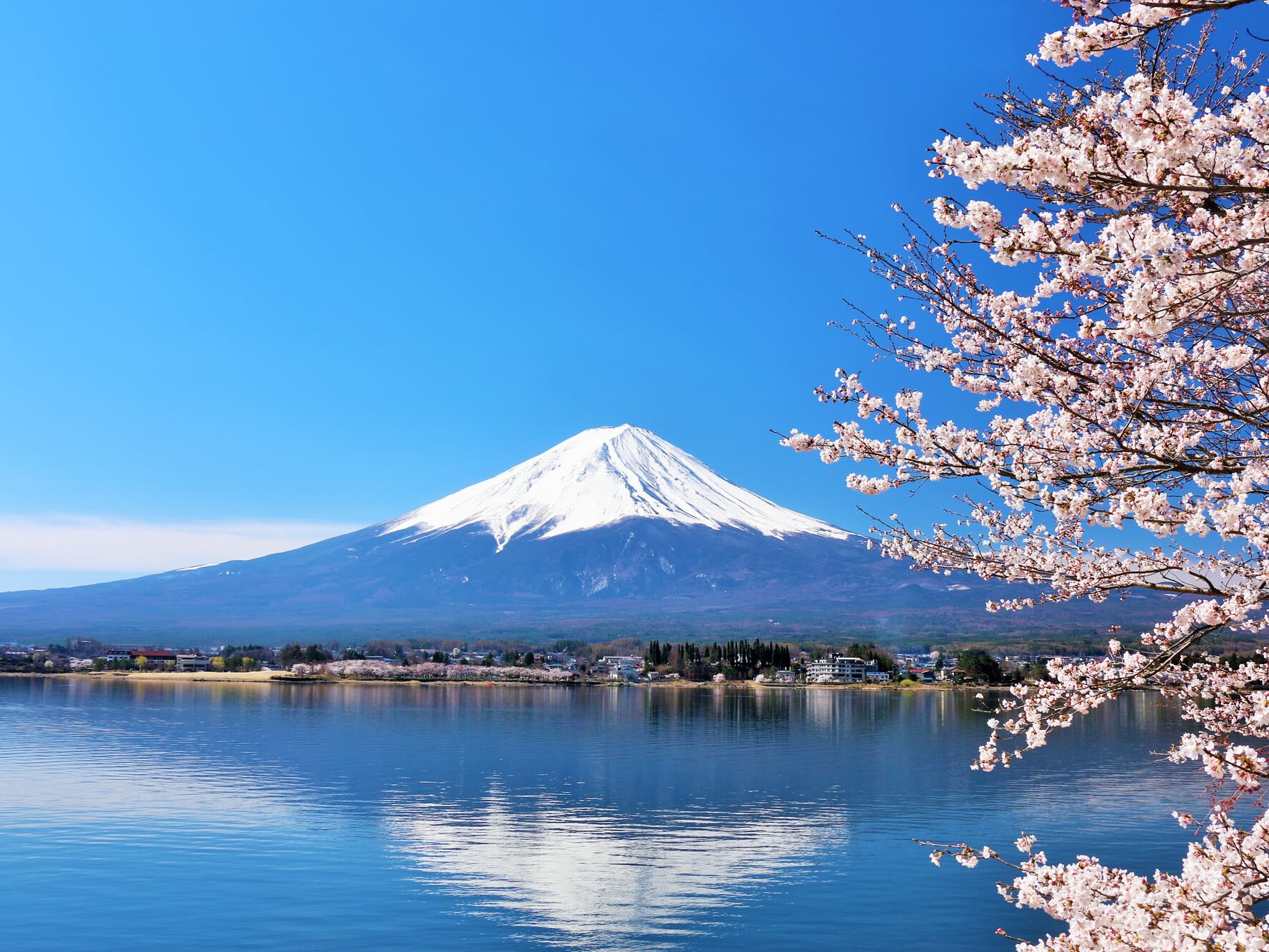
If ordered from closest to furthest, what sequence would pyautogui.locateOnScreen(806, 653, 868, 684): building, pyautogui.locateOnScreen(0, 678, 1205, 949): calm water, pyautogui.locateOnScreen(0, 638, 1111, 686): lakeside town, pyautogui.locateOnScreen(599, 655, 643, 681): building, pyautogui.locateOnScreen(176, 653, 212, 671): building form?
pyautogui.locateOnScreen(0, 678, 1205, 949): calm water
pyautogui.locateOnScreen(0, 638, 1111, 686): lakeside town
pyautogui.locateOnScreen(806, 653, 868, 684): building
pyautogui.locateOnScreen(599, 655, 643, 681): building
pyautogui.locateOnScreen(176, 653, 212, 671): building

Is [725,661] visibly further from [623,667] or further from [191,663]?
[191,663]

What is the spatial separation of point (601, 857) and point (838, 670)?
87.2 m

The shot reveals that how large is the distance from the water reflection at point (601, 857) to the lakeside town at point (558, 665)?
226 ft

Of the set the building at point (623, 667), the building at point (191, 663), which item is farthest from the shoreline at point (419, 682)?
the building at point (191, 663)

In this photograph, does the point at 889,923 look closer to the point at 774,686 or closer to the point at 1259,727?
the point at 1259,727

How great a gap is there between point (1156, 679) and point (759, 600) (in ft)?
596

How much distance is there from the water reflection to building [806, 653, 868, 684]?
76575 millimetres

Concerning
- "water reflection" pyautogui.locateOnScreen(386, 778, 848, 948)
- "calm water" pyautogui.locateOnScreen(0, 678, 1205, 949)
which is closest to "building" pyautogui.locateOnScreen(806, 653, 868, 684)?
"calm water" pyautogui.locateOnScreen(0, 678, 1205, 949)

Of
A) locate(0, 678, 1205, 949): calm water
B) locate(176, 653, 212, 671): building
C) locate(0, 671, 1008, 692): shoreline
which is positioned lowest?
locate(0, 671, 1008, 692): shoreline

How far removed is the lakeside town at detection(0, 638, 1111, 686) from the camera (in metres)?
100

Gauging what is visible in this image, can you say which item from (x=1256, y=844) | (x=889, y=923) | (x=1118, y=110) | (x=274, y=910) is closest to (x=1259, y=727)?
(x=1256, y=844)

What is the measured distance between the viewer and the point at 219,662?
108 m

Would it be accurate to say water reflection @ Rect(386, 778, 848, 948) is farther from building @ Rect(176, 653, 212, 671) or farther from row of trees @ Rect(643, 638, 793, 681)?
building @ Rect(176, 653, 212, 671)

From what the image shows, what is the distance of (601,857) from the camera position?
20.3 m
